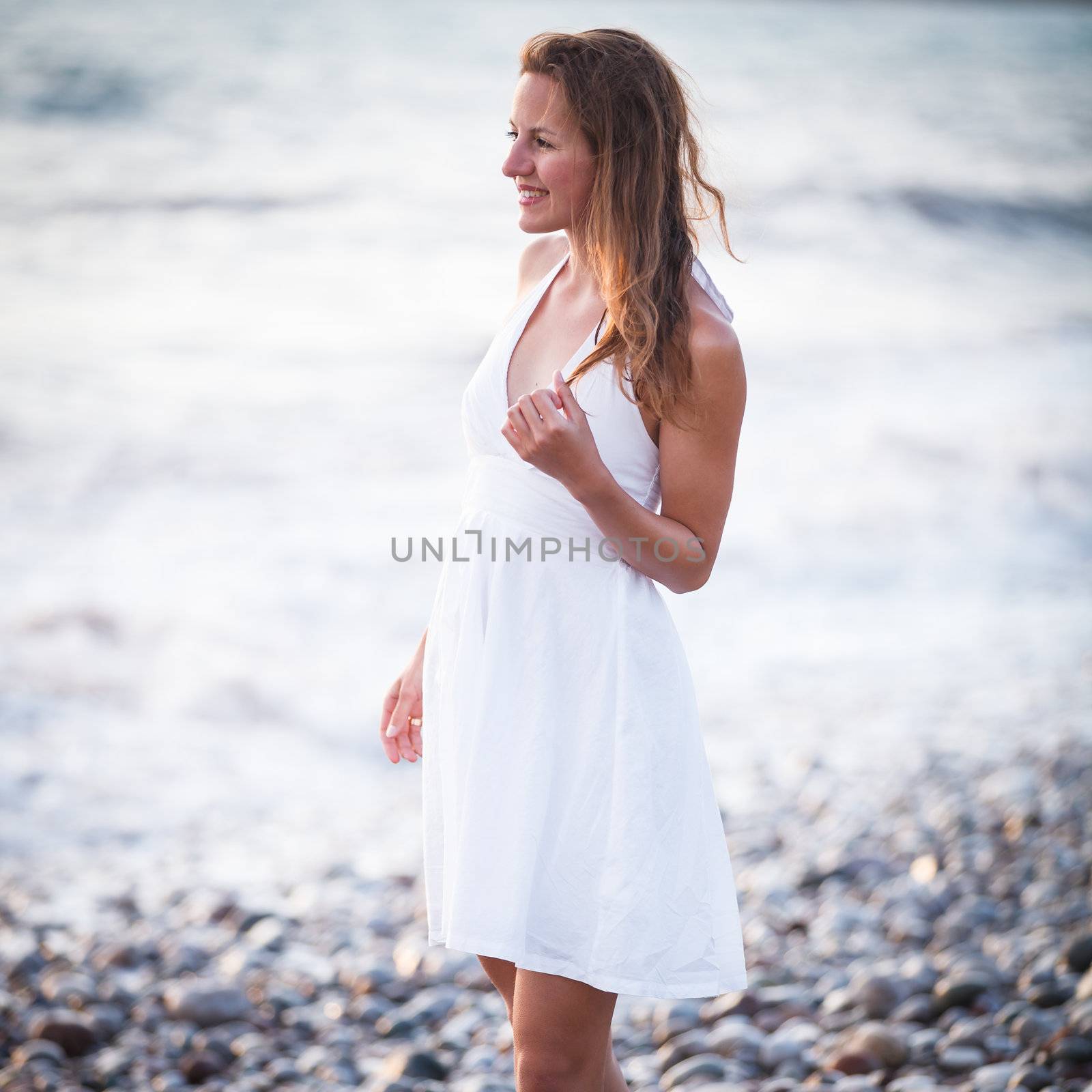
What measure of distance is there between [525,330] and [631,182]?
1.15ft

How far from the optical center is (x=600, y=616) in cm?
208

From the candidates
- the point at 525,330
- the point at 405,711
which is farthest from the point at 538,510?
the point at 405,711

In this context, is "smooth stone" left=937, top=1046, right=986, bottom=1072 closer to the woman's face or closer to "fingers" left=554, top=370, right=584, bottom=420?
"fingers" left=554, top=370, right=584, bottom=420

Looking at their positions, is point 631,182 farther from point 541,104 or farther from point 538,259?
point 538,259

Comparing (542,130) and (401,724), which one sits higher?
(542,130)

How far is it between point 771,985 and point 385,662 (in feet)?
12.8

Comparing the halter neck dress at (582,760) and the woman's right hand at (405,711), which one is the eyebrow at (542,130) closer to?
the halter neck dress at (582,760)

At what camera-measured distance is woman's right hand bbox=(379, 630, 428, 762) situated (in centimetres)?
248

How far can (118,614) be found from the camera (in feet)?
25.5

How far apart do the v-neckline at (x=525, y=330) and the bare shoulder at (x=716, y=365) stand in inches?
8.4

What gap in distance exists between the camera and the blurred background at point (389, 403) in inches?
235

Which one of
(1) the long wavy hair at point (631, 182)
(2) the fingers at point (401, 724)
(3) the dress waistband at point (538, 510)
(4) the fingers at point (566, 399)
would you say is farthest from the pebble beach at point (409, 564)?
(2) the fingers at point (401, 724)

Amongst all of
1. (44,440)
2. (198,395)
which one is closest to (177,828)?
(44,440)

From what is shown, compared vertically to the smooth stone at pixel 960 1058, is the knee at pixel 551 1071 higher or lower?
higher
